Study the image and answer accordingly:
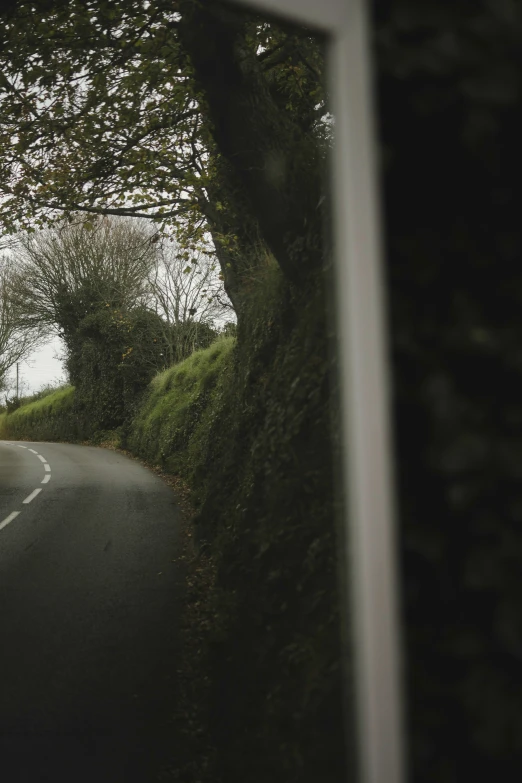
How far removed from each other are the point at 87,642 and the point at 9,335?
131ft

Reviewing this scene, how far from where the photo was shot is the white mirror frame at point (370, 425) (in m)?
1.94

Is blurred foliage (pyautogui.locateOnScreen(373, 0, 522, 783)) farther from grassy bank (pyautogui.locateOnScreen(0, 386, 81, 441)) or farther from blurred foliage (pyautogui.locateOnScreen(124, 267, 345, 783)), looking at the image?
grassy bank (pyautogui.locateOnScreen(0, 386, 81, 441))

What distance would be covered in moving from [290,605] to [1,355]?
42.4 m

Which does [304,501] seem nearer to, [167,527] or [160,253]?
[167,527]

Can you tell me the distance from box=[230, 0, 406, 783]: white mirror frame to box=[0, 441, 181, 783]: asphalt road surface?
7.27ft

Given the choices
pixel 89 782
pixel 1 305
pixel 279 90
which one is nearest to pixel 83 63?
pixel 279 90

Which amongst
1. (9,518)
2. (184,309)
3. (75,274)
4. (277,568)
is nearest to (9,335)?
(75,274)

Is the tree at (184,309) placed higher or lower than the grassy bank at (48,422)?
higher

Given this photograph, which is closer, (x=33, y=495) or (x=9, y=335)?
(x=33, y=495)

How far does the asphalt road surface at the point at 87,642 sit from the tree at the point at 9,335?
23.5 meters

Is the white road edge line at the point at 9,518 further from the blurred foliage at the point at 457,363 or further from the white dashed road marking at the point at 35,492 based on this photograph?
the blurred foliage at the point at 457,363

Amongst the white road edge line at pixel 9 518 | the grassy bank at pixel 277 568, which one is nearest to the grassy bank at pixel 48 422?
the white road edge line at pixel 9 518

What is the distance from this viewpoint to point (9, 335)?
42469 mm

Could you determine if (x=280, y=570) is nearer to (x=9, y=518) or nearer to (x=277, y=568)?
(x=277, y=568)
